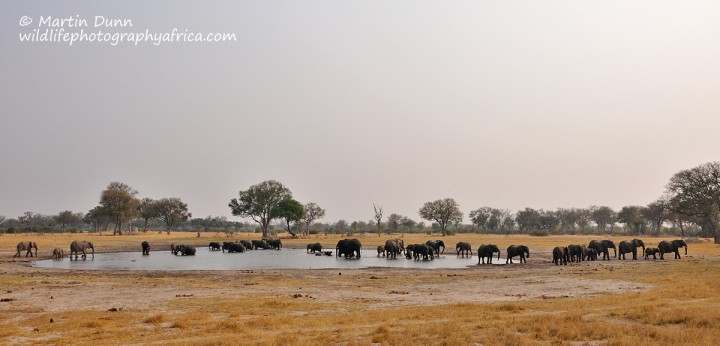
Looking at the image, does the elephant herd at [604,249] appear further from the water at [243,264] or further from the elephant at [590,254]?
the water at [243,264]

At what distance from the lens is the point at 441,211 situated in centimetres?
14462

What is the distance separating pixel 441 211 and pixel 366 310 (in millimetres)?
126675

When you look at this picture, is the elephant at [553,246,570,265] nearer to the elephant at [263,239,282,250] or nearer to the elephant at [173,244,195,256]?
the elephant at [173,244,195,256]

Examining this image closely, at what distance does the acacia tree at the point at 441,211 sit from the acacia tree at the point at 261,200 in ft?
131

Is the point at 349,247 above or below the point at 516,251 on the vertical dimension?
above

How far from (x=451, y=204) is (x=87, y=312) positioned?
5215 inches

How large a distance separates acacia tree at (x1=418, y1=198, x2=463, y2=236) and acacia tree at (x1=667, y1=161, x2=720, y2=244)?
63653 millimetres

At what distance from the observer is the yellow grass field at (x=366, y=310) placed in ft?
48.4

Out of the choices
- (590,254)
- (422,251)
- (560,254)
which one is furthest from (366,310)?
(590,254)

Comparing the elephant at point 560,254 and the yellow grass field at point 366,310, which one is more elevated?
the elephant at point 560,254

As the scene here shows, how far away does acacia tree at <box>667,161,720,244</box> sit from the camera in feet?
268

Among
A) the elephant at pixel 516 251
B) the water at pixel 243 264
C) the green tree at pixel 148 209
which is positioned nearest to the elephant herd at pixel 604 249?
the elephant at pixel 516 251

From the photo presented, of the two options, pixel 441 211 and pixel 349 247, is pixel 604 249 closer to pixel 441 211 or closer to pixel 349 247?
pixel 349 247

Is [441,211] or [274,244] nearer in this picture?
[274,244]
